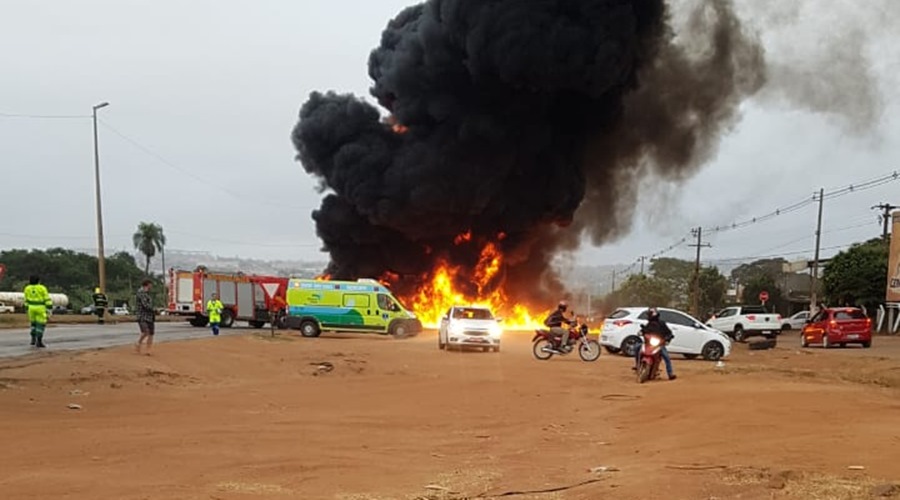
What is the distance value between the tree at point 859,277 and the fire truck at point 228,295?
109 ft

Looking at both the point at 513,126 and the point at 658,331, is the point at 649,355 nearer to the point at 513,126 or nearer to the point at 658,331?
the point at 658,331

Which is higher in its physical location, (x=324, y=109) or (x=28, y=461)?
(x=324, y=109)

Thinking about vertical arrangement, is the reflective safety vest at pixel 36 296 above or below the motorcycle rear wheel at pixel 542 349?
above

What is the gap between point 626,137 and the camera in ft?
140

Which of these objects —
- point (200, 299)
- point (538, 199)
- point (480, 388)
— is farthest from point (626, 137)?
point (480, 388)

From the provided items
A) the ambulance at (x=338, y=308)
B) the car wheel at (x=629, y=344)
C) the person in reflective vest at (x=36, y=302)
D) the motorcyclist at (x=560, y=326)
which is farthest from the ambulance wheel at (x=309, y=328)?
the person in reflective vest at (x=36, y=302)

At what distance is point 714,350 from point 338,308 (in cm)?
1511

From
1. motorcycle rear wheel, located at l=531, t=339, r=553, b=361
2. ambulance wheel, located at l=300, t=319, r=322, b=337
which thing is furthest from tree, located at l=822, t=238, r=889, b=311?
ambulance wheel, located at l=300, t=319, r=322, b=337

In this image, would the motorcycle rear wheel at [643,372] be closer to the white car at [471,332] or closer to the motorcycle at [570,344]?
the motorcycle at [570,344]

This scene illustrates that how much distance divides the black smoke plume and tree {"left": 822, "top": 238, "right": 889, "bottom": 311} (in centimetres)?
1516

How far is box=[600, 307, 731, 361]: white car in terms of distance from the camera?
73.4 ft

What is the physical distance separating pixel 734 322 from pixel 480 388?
2712 centimetres

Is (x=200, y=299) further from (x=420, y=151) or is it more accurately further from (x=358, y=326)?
(x=420, y=151)

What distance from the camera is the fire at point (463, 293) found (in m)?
43.2
